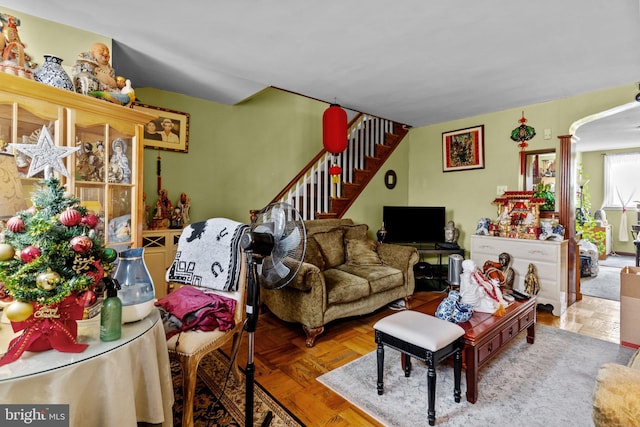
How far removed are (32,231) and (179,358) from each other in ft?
2.88

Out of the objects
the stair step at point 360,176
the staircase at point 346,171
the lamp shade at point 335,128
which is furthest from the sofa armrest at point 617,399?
the stair step at point 360,176

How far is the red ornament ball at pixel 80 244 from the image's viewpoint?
0.91 metres

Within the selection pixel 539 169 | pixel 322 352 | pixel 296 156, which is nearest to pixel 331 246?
pixel 322 352

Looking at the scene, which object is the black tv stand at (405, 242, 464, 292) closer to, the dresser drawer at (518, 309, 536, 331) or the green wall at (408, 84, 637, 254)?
the green wall at (408, 84, 637, 254)

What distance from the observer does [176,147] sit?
331cm

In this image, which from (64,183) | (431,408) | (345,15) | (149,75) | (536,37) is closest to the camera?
(431,408)

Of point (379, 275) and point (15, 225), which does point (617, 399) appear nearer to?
point (15, 225)

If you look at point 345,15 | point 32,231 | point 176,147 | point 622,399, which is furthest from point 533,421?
point 176,147

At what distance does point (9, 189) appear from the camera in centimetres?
93

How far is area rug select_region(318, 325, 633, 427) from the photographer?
5.39ft

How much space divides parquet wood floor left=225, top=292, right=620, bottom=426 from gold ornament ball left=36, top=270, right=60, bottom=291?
53.1 inches

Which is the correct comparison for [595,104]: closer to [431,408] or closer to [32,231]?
[431,408]

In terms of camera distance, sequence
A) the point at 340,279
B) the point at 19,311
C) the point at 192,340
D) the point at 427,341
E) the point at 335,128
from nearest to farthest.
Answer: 1. the point at 19,311
2. the point at 192,340
3. the point at 427,341
4. the point at 340,279
5. the point at 335,128

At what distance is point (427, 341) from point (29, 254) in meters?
1.68
